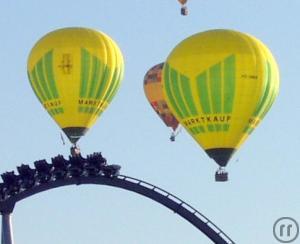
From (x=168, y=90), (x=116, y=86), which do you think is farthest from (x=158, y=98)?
(x=168, y=90)

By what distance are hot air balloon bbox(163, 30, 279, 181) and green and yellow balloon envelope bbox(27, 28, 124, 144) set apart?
7.23 metres

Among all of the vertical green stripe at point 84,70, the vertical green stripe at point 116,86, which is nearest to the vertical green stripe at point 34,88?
the vertical green stripe at point 84,70

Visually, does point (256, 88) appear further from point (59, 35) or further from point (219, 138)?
point (59, 35)

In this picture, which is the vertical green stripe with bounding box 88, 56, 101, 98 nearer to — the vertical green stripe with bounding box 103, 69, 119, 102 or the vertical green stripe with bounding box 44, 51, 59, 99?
the vertical green stripe with bounding box 103, 69, 119, 102

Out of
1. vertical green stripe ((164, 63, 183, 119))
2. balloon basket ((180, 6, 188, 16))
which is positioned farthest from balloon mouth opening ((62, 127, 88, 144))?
balloon basket ((180, 6, 188, 16))

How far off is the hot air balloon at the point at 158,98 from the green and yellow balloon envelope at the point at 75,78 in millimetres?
4551

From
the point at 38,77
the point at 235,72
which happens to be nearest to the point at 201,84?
the point at 235,72

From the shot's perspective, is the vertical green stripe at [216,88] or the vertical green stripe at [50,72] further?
the vertical green stripe at [50,72]

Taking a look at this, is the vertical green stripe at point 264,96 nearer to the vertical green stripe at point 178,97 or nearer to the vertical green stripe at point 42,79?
the vertical green stripe at point 178,97

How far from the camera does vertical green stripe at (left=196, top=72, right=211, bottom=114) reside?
158 meters

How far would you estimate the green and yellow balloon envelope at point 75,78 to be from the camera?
166625 millimetres

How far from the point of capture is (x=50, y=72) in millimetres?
167750

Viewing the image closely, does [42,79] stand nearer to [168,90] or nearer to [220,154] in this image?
[168,90]

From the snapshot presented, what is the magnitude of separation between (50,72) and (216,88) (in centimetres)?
1314
